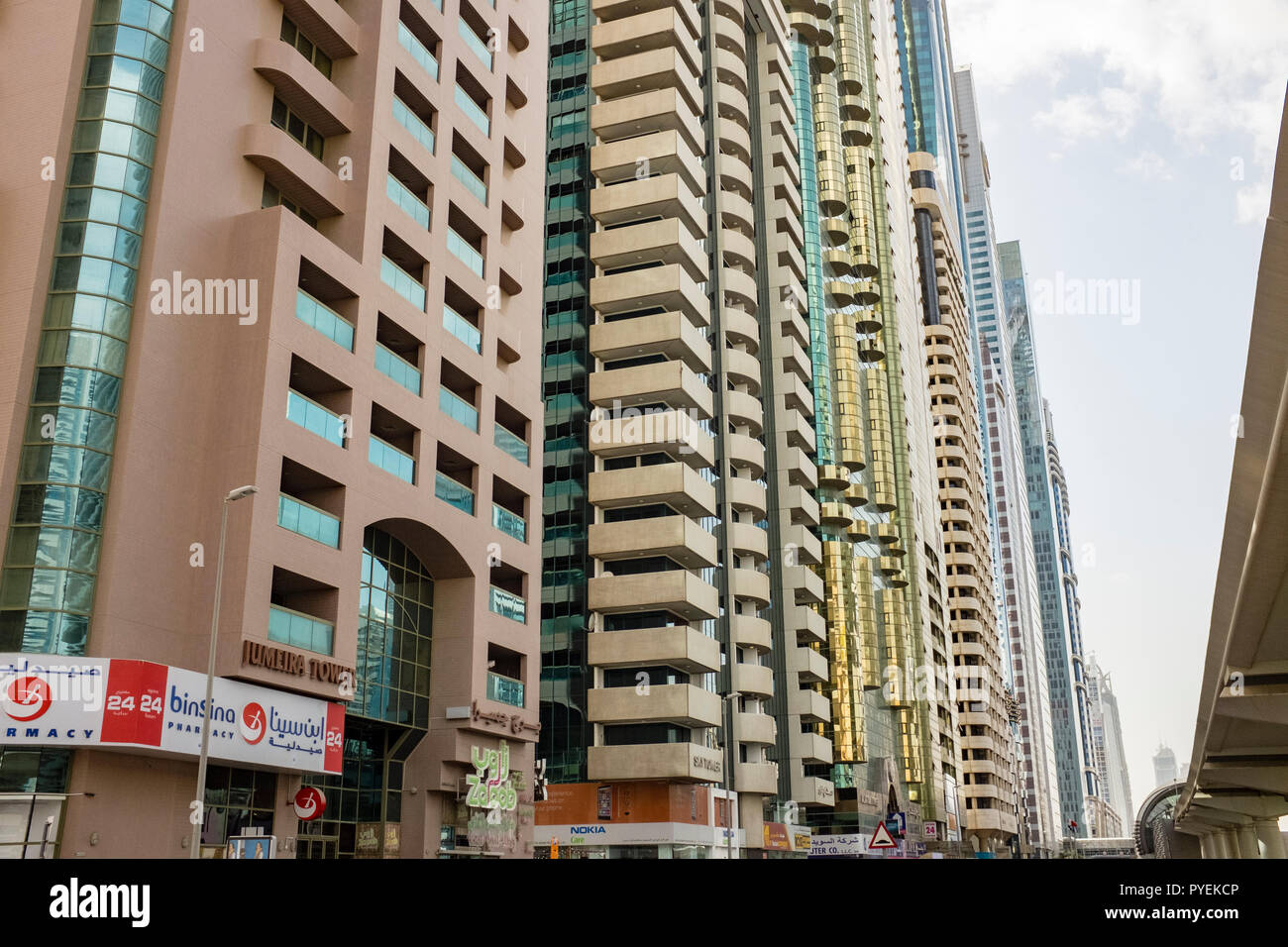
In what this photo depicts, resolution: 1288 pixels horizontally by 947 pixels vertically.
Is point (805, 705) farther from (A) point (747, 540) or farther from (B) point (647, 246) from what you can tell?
(B) point (647, 246)

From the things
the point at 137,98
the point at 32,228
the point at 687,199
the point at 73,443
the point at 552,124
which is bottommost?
the point at 73,443

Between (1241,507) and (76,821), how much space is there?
87.9 ft

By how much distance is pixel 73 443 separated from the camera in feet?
102

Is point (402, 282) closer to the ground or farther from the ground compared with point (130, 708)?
farther from the ground

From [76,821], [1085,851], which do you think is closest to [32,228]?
[76,821]

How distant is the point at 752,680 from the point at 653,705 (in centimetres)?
1197

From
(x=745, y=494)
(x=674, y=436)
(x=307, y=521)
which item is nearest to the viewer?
(x=307, y=521)

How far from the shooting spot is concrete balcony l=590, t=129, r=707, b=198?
75.6m

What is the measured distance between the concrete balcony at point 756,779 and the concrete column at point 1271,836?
2760 centimetres

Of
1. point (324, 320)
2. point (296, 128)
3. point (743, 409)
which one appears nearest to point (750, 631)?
point (743, 409)

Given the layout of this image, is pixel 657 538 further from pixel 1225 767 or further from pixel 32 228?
pixel 32 228

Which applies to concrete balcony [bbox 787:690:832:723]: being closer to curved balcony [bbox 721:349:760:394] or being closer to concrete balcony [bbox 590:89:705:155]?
curved balcony [bbox 721:349:760:394]

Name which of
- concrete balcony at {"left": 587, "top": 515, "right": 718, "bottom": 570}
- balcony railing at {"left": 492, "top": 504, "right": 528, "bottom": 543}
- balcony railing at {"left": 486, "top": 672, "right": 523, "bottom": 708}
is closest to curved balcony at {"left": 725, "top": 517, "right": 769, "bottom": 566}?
concrete balcony at {"left": 587, "top": 515, "right": 718, "bottom": 570}

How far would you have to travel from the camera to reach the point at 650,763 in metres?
62.1
